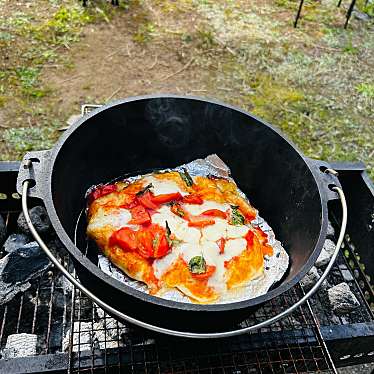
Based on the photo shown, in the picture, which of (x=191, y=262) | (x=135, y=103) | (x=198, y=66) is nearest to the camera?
(x=191, y=262)

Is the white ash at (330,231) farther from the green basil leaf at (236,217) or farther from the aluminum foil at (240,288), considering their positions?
the green basil leaf at (236,217)

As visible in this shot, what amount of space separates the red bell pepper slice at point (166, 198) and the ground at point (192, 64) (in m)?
1.98

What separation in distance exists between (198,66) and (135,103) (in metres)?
2.97

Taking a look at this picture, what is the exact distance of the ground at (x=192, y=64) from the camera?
15.0ft

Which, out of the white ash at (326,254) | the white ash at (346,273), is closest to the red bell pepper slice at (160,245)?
the white ash at (326,254)

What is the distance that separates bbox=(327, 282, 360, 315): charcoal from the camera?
111 inches

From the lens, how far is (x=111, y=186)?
268 cm

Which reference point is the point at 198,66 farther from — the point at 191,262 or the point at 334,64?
the point at 191,262

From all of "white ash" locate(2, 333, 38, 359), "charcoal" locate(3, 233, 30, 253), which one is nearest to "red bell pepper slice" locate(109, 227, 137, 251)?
"white ash" locate(2, 333, 38, 359)

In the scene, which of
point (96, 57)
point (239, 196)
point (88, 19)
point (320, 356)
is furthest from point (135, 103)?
point (88, 19)

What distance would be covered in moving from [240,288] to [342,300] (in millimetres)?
979

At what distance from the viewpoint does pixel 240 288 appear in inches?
88.3

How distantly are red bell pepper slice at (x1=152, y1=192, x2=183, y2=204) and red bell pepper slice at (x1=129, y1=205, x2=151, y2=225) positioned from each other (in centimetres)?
10

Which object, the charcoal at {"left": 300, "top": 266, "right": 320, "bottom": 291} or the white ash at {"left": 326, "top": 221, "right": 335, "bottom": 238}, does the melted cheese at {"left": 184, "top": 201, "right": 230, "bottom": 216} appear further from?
the white ash at {"left": 326, "top": 221, "right": 335, "bottom": 238}
